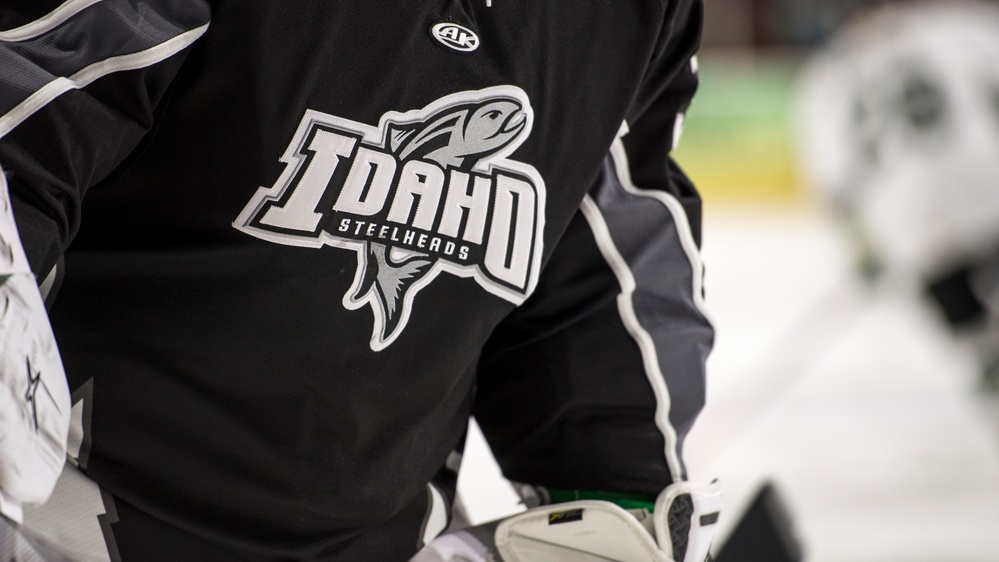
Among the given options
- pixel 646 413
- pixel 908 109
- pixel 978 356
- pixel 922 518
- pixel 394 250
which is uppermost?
pixel 908 109

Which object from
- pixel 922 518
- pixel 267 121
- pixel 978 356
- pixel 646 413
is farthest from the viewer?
pixel 978 356

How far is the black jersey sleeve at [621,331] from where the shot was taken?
2.57 feet

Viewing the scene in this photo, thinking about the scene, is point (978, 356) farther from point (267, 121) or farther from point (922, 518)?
point (267, 121)

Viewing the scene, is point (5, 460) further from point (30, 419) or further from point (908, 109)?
point (908, 109)

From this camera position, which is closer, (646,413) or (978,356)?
(646,413)

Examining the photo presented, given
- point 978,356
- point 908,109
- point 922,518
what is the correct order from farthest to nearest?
1. point 908,109
2. point 978,356
3. point 922,518

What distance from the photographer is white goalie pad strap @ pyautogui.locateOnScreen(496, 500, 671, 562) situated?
72 cm

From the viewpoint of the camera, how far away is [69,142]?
→ 0.47m

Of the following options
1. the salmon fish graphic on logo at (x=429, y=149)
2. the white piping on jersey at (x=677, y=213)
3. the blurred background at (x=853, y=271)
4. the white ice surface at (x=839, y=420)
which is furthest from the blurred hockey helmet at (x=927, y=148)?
the salmon fish graphic on logo at (x=429, y=149)

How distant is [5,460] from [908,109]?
2.89 metres

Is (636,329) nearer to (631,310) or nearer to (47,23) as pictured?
(631,310)

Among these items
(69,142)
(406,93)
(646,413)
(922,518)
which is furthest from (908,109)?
(69,142)

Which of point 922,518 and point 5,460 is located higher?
point 5,460

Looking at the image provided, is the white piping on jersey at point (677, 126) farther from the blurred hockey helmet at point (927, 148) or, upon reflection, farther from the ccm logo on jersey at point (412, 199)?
the blurred hockey helmet at point (927, 148)
